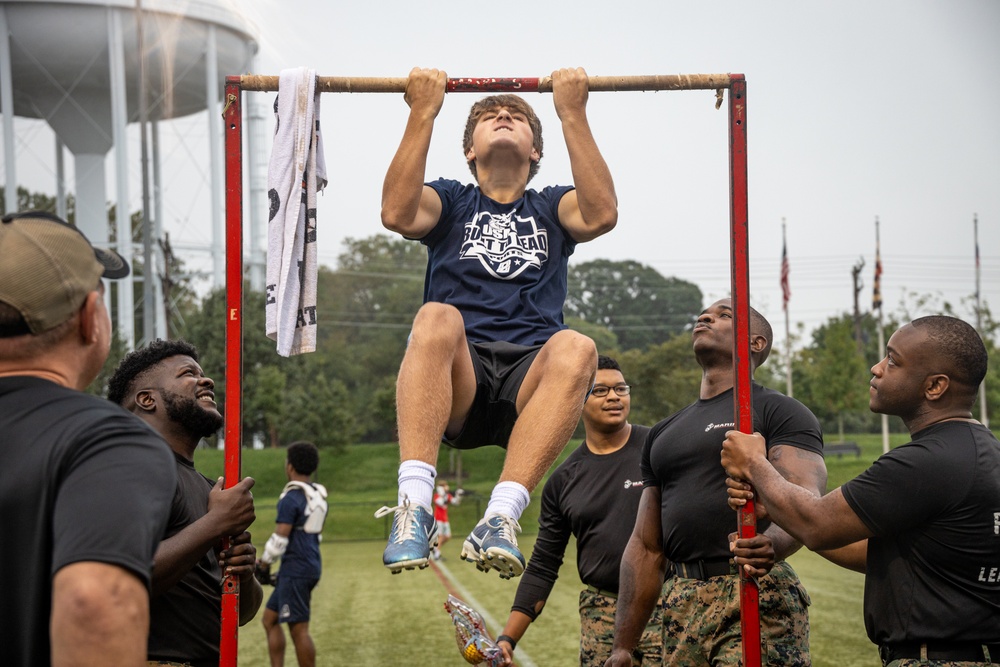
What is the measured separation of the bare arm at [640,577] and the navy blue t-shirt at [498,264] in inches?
55.1

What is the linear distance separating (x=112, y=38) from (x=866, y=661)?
4027cm

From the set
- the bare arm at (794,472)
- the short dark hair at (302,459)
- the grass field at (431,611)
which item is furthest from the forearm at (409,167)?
the grass field at (431,611)

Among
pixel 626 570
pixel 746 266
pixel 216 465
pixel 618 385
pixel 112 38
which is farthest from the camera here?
pixel 112 38

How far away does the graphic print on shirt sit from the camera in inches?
180

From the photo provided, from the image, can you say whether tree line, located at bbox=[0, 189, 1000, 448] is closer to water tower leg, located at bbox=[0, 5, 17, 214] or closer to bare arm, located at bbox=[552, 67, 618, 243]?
water tower leg, located at bbox=[0, 5, 17, 214]

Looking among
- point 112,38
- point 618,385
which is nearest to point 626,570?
point 618,385

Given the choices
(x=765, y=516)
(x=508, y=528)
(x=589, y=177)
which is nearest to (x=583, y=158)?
(x=589, y=177)

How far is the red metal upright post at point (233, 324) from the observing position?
12.7ft

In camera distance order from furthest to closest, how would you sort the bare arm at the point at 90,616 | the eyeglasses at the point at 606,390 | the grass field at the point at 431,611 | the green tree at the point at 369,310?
1. the green tree at the point at 369,310
2. the grass field at the point at 431,611
3. the eyeglasses at the point at 606,390
4. the bare arm at the point at 90,616

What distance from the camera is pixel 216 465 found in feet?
122

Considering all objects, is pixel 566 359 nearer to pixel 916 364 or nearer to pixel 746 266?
pixel 746 266

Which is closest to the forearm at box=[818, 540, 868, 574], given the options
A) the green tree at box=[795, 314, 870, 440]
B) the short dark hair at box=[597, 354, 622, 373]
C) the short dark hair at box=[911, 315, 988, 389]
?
the short dark hair at box=[911, 315, 988, 389]

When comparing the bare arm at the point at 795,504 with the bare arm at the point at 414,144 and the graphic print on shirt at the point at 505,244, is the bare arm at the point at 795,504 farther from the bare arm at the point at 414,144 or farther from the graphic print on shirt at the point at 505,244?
the bare arm at the point at 414,144

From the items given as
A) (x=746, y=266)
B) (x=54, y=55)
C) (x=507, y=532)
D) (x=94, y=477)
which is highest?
(x=54, y=55)
